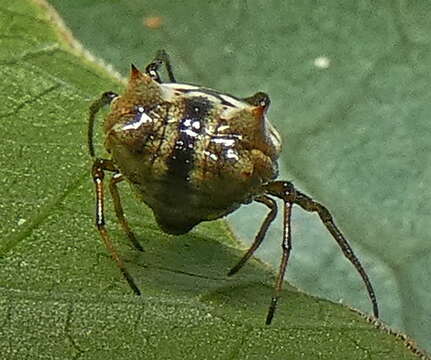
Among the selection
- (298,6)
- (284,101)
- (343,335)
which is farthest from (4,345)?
(298,6)

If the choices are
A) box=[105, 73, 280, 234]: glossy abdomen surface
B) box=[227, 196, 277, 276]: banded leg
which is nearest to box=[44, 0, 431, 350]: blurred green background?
box=[227, 196, 277, 276]: banded leg

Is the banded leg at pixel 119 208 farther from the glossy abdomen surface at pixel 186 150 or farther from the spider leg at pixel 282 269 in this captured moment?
the spider leg at pixel 282 269

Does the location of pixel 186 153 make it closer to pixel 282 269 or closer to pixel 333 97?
pixel 282 269

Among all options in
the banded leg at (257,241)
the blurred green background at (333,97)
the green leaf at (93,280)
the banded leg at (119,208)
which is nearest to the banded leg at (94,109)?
the green leaf at (93,280)

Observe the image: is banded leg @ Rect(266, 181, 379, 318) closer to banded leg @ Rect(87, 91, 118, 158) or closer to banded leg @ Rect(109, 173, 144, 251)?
banded leg @ Rect(109, 173, 144, 251)

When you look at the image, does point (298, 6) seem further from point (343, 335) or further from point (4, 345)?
point (4, 345)

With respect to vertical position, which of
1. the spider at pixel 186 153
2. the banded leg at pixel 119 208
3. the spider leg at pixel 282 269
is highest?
the spider at pixel 186 153

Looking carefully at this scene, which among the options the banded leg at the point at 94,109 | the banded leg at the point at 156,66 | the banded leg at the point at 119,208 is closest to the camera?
the banded leg at the point at 119,208
